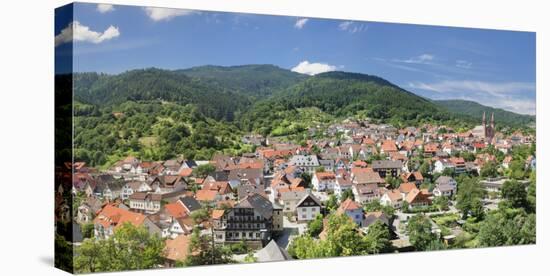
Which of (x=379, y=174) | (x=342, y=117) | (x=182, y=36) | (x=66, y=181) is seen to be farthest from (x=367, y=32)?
(x=66, y=181)

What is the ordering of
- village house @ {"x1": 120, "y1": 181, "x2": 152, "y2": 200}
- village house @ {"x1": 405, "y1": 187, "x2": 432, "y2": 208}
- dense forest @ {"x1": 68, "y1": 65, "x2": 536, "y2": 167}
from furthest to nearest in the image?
village house @ {"x1": 405, "y1": 187, "x2": 432, "y2": 208} → village house @ {"x1": 120, "y1": 181, "x2": 152, "y2": 200} → dense forest @ {"x1": 68, "y1": 65, "x2": 536, "y2": 167}

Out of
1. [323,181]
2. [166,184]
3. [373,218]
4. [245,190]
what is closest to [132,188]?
[166,184]

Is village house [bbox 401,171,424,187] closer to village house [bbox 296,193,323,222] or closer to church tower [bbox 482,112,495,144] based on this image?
church tower [bbox 482,112,495,144]

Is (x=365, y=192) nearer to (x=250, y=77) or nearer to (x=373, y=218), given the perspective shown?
(x=373, y=218)

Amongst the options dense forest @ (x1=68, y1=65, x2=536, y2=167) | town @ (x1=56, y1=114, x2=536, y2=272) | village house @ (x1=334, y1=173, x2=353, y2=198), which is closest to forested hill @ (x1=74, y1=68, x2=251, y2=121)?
dense forest @ (x1=68, y1=65, x2=536, y2=167)

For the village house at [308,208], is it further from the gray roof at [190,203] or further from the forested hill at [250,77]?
the forested hill at [250,77]

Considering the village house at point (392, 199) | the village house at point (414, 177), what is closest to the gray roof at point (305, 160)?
the village house at point (392, 199)
